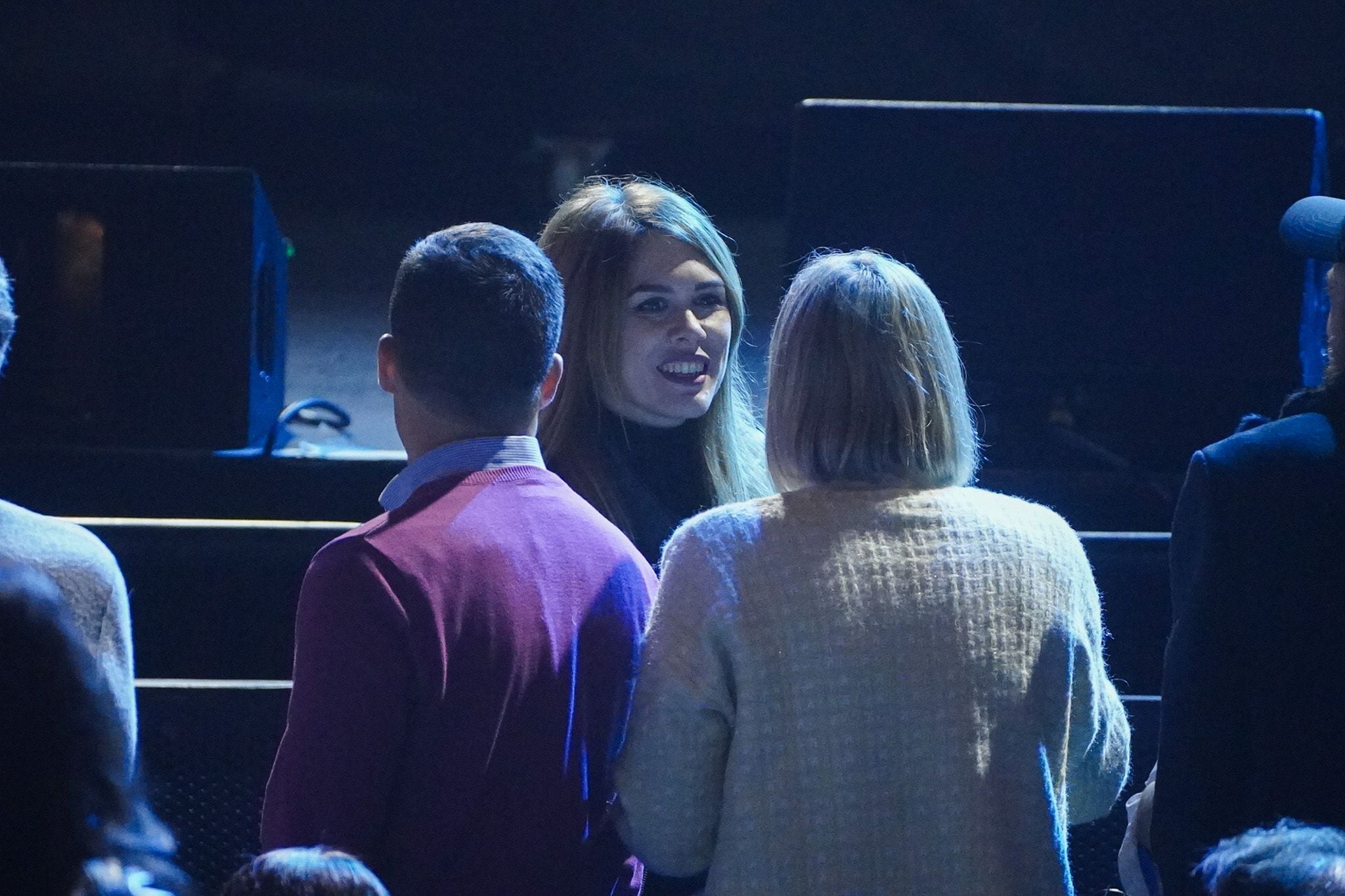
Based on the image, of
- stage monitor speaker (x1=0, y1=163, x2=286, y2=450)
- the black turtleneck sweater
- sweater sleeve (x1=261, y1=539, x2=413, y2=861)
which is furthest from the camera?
stage monitor speaker (x1=0, y1=163, x2=286, y2=450)

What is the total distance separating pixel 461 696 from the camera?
3.31 ft

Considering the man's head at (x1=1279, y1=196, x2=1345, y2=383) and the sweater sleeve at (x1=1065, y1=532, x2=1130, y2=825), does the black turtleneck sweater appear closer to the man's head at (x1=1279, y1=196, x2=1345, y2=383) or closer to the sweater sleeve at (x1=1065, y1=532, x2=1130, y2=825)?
the sweater sleeve at (x1=1065, y1=532, x2=1130, y2=825)

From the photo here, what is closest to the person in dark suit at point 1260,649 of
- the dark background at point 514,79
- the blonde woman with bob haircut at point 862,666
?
the blonde woman with bob haircut at point 862,666

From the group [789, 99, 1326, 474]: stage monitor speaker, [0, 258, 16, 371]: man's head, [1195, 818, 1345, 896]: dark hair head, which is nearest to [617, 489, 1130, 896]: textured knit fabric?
[1195, 818, 1345, 896]: dark hair head

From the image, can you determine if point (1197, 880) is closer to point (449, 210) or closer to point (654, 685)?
point (654, 685)

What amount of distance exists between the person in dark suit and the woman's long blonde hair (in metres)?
0.27

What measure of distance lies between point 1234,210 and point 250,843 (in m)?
1.83

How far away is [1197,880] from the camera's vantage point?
1058 mm

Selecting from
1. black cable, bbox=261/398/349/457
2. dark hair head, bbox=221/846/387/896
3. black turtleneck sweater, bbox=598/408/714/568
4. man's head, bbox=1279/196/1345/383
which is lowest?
black cable, bbox=261/398/349/457

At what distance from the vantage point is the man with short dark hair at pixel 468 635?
0.98 metres

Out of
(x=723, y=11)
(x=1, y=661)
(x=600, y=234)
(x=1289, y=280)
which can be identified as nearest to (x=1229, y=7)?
(x=723, y=11)

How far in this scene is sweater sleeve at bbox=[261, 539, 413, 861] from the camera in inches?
38.4

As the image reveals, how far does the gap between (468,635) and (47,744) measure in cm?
41

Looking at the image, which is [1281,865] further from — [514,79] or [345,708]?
[514,79]
